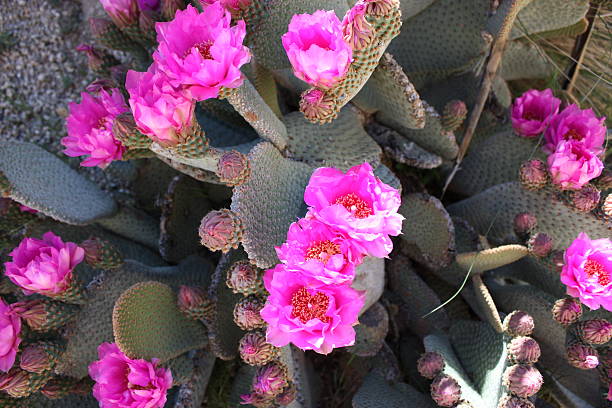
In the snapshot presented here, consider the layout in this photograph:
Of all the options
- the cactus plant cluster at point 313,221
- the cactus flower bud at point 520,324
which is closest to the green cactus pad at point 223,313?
the cactus plant cluster at point 313,221

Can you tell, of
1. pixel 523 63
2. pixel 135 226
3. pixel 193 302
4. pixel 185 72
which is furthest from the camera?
pixel 523 63

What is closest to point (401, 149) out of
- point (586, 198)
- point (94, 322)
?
point (586, 198)

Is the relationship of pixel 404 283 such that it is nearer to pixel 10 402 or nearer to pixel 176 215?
pixel 176 215

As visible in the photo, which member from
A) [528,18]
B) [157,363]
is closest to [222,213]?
[157,363]

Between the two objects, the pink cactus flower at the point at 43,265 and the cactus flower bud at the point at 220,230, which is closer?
the cactus flower bud at the point at 220,230

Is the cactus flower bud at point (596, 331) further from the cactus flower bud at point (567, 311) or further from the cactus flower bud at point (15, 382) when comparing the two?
the cactus flower bud at point (15, 382)

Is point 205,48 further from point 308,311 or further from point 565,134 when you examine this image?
point 565,134
